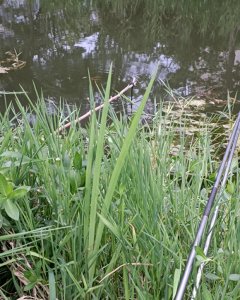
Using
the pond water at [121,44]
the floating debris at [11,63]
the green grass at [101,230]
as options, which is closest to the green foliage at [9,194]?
the green grass at [101,230]

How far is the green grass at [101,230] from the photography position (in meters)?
0.99

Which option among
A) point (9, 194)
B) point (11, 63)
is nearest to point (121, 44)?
point (11, 63)

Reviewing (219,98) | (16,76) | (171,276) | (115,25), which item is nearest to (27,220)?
(171,276)

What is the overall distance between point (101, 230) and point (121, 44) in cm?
519

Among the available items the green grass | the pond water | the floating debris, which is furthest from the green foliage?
the floating debris

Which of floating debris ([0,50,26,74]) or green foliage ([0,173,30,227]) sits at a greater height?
green foliage ([0,173,30,227])

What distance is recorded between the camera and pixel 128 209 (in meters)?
1.15

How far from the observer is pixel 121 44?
19.4 feet

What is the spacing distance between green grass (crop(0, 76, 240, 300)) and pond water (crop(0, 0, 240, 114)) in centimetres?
237

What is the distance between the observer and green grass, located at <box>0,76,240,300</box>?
986 mm

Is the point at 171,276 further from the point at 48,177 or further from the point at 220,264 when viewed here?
the point at 48,177

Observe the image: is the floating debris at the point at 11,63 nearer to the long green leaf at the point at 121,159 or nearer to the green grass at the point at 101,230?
the green grass at the point at 101,230

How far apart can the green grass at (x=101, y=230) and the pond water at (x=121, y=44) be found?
2.37 meters

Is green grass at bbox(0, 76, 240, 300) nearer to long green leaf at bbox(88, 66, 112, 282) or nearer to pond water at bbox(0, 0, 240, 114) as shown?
long green leaf at bbox(88, 66, 112, 282)
